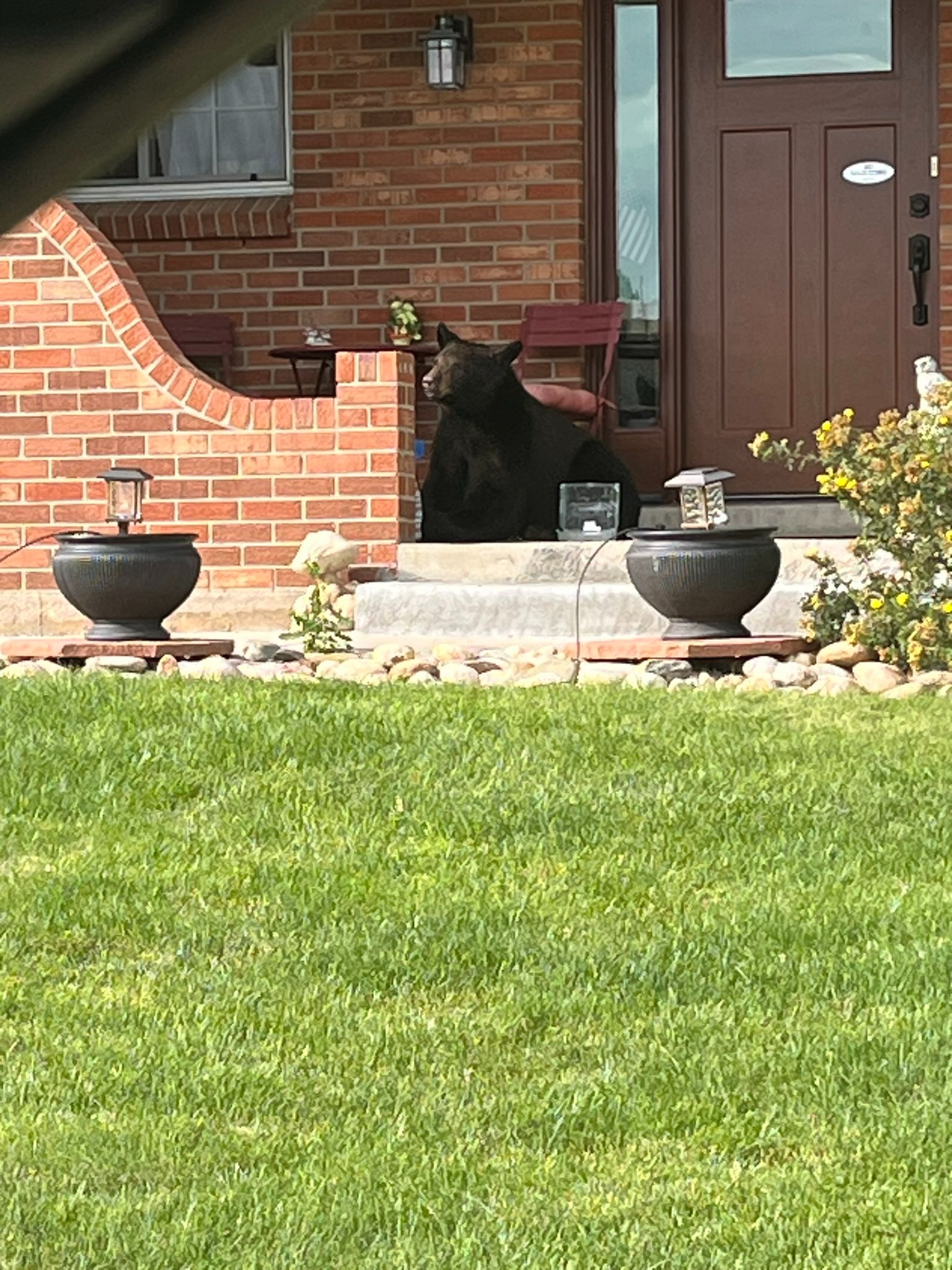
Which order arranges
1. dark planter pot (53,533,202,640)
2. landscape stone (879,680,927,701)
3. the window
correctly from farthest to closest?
the window < dark planter pot (53,533,202,640) < landscape stone (879,680,927,701)

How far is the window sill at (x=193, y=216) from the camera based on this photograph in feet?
35.2

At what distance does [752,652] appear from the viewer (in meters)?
7.29

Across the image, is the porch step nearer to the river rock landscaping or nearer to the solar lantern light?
the river rock landscaping

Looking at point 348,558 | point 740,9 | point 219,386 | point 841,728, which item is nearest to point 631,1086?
point 841,728

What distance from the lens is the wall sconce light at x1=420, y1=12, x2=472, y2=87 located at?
10.3m

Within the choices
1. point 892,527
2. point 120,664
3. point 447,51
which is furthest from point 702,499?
point 447,51

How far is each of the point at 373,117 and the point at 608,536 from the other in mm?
2769

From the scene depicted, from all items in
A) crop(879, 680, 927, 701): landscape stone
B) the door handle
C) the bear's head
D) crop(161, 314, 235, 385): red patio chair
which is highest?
the door handle

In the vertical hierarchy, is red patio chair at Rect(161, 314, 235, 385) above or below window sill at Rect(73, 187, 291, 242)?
below

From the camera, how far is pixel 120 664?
7.30 meters

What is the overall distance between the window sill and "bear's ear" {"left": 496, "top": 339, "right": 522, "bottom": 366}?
2.03m

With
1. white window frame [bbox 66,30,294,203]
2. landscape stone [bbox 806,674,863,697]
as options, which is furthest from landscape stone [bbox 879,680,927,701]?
white window frame [bbox 66,30,294,203]

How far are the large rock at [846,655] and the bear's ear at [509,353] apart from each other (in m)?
2.57

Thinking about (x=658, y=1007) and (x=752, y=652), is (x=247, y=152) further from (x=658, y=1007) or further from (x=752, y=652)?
(x=658, y=1007)
